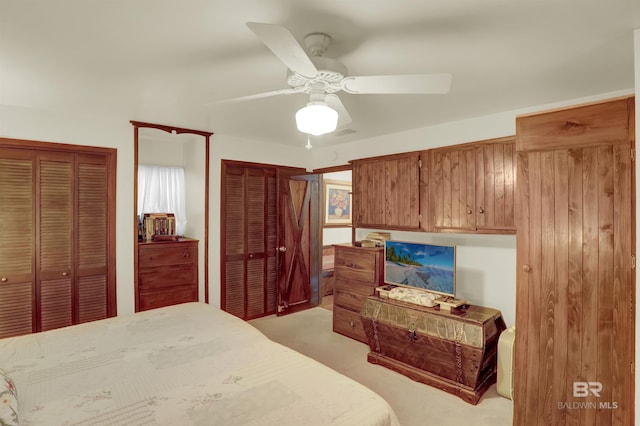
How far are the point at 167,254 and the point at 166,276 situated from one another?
247 millimetres

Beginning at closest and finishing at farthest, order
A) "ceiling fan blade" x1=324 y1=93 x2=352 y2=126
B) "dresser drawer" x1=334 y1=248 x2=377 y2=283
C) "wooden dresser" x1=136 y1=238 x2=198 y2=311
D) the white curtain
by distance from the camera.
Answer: "ceiling fan blade" x1=324 y1=93 x2=352 y2=126, "wooden dresser" x1=136 y1=238 x2=198 y2=311, "dresser drawer" x1=334 y1=248 x2=377 y2=283, the white curtain

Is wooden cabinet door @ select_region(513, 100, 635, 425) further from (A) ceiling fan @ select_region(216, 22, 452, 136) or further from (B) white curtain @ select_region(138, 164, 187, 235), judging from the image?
(B) white curtain @ select_region(138, 164, 187, 235)

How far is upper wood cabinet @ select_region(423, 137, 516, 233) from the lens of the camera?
2.81 meters

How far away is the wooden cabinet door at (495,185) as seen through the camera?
9.14 feet

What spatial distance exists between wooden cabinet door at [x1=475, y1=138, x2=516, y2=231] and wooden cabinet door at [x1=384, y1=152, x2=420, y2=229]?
60 cm

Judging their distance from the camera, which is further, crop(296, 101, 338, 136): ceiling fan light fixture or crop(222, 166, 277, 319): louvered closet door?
crop(222, 166, 277, 319): louvered closet door

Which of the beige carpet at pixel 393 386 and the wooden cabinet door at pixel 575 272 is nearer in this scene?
the wooden cabinet door at pixel 575 272

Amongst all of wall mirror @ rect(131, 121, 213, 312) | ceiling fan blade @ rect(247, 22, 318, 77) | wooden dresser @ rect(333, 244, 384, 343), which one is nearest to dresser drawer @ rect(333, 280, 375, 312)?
wooden dresser @ rect(333, 244, 384, 343)

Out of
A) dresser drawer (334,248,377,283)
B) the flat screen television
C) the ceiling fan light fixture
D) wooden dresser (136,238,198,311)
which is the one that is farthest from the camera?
dresser drawer (334,248,377,283)

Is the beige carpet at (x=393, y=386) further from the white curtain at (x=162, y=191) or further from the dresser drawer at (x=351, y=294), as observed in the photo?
the white curtain at (x=162, y=191)

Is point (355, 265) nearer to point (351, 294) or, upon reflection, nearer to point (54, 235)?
point (351, 294)

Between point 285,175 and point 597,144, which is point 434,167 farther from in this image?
point 285,175

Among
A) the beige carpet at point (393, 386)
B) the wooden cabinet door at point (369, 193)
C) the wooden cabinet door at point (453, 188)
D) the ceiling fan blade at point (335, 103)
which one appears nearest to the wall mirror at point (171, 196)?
the beige carpet at point (393, 386)

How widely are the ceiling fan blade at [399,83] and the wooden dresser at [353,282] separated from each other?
2.22 metres
